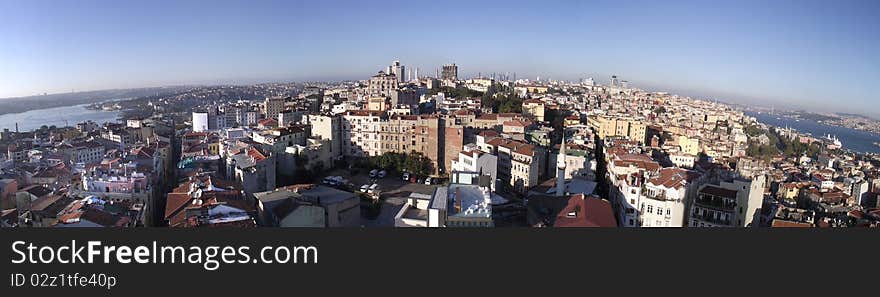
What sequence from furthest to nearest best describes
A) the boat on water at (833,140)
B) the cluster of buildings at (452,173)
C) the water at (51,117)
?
the water at (51,117)
the boat on water at (833,140)
the cluster of buildings at (452,173)

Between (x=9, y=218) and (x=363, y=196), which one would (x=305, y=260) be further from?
(x=363, y=196)

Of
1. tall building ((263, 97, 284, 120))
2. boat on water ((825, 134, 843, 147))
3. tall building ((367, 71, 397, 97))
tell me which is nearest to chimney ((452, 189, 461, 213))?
boat on water ((825, 134, 843, 147))

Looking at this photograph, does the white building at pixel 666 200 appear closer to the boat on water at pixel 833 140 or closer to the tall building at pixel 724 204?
the tall building at pixel 724 204

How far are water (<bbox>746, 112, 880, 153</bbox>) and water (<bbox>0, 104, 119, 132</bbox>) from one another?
13.9 meters

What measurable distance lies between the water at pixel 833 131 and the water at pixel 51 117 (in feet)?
45.5

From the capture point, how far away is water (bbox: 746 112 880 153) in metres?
8.54

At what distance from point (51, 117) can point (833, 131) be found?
1947 cm

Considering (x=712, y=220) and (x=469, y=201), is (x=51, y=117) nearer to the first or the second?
(x=469, y=201)

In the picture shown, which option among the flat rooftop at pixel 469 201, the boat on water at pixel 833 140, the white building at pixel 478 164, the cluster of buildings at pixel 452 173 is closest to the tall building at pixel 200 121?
the cluster of buildings at pixel 452 173

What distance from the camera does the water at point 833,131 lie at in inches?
336

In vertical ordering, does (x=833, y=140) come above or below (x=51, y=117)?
above

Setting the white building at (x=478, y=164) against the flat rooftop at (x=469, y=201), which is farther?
the white building at (x=478, y=164)

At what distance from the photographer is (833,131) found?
10008mm

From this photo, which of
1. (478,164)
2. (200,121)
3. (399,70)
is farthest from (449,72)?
(478,164)
